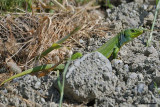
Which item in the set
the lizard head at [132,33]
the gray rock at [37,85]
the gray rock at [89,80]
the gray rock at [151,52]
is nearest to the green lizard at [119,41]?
the lizard head at [132,33]

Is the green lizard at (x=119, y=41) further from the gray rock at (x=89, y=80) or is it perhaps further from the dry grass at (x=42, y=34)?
the gray rock at (x=89, y=80)

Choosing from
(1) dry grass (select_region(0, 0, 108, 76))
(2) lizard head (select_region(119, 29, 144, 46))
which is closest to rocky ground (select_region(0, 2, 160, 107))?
(2) lizard head (select_region(119, 29, 144, 46))

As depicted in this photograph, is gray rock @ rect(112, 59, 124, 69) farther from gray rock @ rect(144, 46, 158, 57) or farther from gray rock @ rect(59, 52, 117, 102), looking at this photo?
gray rock @ rect(144, 46, 158, 57)

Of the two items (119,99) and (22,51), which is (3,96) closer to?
(22,51)

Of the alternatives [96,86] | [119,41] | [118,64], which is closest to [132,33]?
[119,41]

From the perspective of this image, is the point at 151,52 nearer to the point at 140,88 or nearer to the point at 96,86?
the point at 140,88

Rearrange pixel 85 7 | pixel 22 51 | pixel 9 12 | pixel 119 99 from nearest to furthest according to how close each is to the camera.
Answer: pixel 119 99 → pixel 22 51 → pixel 9 12 → pixel 85 7

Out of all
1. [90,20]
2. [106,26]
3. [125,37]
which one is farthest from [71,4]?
[125,37]

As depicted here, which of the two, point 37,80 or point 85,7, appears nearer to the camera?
point 37,80

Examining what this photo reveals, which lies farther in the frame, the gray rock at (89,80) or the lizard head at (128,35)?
the lizard head at (128,35)
